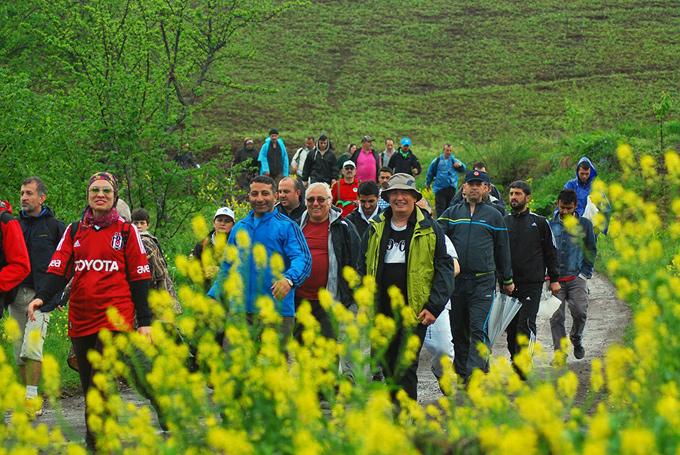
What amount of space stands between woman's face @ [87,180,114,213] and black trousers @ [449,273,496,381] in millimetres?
3554

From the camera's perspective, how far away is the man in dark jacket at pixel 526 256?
11016 mm

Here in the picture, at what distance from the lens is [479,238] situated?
10.0 m

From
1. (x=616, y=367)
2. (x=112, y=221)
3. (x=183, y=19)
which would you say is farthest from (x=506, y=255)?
(x=183, y=19)

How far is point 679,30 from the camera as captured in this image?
6156 cm

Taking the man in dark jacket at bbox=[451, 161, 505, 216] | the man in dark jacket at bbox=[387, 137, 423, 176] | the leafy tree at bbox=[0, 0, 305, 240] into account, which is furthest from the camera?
the man in dark jacket at bbox=[387, 137, 423, 176]

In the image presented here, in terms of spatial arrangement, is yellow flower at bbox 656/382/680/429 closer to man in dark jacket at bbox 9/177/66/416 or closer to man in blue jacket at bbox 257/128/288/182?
man in dark jacket at bbox 9/177/66/416

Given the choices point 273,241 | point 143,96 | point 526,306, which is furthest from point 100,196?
point 143,96

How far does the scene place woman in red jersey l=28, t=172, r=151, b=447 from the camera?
25.4ft

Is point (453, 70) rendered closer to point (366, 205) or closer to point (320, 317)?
point (366, 205)

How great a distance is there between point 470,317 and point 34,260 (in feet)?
12.2

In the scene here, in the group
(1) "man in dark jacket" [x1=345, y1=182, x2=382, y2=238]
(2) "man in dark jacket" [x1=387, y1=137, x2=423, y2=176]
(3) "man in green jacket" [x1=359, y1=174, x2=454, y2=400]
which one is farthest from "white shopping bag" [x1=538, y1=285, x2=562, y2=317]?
(2) "man in dark jacket" [x1=387, y1=137, x2=423, y2=176]

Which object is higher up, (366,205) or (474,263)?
(366,205)

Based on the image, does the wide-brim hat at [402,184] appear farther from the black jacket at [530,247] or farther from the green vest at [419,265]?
the black jacket at [530,247]

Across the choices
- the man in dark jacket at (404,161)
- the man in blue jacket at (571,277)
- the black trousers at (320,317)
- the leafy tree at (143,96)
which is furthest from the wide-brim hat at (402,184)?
the man in dark jacket at (404,161)
